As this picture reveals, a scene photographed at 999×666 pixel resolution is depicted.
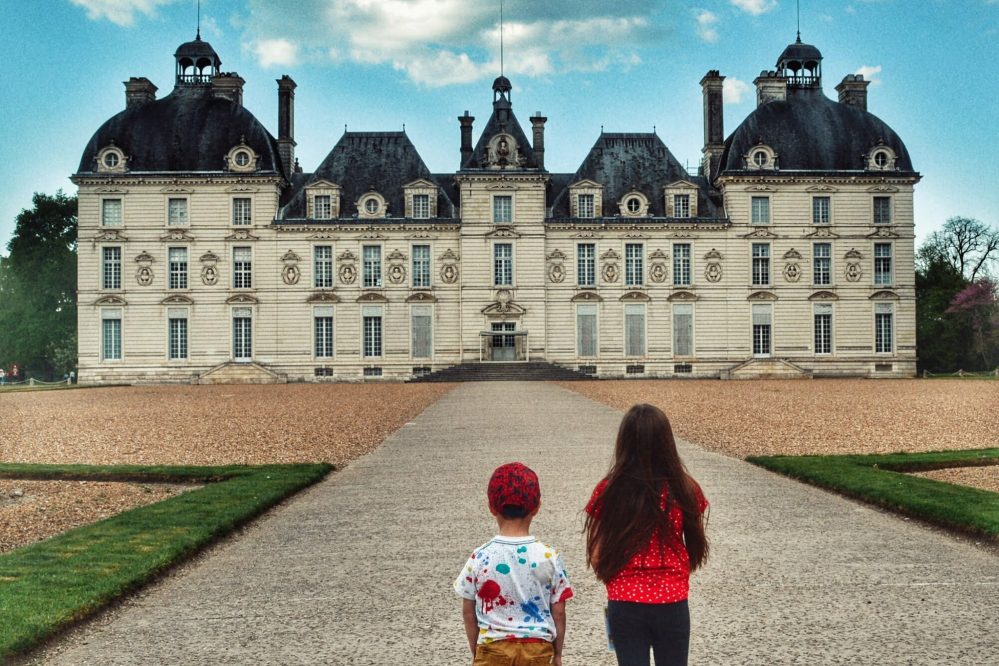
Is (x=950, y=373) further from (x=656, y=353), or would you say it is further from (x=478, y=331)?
(x=478, y=331)

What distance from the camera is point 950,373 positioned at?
181ft

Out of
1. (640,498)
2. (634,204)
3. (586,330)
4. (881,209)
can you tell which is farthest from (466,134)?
(640,498)

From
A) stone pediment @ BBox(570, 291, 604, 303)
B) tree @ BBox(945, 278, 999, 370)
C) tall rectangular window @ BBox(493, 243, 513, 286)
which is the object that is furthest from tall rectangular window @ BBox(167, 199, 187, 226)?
tree @ BBox(945, 278, 999, 370)

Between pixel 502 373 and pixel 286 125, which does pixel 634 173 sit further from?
pixel 286 125

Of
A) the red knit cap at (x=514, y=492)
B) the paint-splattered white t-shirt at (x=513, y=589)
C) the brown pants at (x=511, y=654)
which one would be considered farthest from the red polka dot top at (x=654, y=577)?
the red knit cap at (x=514, y=492)

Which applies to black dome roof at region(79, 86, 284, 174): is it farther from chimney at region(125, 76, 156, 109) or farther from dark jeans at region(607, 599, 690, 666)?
dark jeans at region(607, 599, 690, 666)

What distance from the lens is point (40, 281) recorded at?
5775 centimetres

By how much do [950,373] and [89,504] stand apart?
53.7m

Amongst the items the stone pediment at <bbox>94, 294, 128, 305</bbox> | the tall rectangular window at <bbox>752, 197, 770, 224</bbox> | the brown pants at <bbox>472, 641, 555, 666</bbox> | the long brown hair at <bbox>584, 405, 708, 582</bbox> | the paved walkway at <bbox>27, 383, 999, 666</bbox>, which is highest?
the tall rectangular window at <bbox>752, 197, 770, 224</bbox>

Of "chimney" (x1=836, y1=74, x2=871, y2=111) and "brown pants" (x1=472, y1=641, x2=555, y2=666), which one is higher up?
"chimney" (x1=836, y1=74, x2=871, y2=111)

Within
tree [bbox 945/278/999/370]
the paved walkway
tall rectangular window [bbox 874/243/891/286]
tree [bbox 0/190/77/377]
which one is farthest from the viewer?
tree [bbox 0/190/77/377]

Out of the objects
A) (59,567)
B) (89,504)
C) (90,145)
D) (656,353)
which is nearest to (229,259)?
(90,145)

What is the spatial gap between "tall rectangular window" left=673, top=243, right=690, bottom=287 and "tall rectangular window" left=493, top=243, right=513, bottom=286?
26.5ft

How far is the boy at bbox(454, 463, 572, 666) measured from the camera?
368 centimetres
